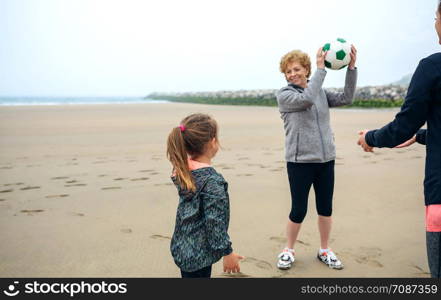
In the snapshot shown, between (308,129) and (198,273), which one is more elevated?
(308,129)

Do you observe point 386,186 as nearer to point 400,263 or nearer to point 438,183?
point 400,263

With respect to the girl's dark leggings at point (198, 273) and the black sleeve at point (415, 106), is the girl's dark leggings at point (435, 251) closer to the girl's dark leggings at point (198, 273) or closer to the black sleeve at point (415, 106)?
the black sleeve at point (415, 106)

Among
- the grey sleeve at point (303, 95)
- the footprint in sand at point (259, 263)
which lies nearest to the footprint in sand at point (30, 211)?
the footprint in sand at point (259, 263)

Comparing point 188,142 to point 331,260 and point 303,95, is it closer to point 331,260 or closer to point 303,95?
point 303,95

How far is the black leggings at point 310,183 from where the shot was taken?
9.33 feet

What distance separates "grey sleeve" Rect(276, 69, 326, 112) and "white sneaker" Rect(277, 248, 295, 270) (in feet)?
3.98

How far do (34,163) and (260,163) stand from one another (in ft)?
14.8

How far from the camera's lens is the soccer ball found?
2896 millimetres

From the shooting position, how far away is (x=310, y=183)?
290 cm

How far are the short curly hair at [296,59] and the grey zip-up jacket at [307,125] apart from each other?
175 millimetres

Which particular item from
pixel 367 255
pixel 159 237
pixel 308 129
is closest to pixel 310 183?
pixel 308 129

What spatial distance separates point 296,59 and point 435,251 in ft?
5.73

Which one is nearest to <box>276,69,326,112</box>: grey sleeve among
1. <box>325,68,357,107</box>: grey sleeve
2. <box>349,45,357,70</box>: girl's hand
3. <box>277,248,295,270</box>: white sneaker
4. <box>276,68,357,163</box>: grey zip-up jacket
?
<box>276,68,357,163</box>: grey zip-up jacket

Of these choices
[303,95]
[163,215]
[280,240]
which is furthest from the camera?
[163,215]
